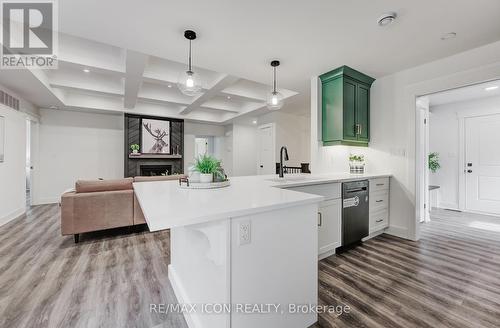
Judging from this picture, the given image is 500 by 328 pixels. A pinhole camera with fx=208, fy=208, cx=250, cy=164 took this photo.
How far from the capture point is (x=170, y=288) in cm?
193

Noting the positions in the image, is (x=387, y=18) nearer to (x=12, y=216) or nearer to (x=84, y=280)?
(x=84, y=280)

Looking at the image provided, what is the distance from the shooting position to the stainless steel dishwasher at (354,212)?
2604 mm

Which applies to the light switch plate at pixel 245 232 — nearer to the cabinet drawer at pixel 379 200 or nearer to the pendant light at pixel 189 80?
the pendant light at pixel 189 80

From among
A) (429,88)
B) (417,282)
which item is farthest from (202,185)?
(429,88)

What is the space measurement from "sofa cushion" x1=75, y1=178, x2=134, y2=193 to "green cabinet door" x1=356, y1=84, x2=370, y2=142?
12.6 ft

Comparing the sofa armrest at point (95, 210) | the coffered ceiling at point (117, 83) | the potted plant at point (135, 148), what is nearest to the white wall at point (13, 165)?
the coffered ceiling at point (117, 83)

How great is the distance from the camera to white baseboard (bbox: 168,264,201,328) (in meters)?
1.39

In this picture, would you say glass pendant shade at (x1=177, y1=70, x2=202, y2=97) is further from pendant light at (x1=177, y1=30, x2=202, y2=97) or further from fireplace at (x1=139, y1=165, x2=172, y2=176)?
fireplace at (x1=139, y1=165, x2=172, y2=176)

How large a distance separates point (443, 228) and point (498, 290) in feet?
6.45

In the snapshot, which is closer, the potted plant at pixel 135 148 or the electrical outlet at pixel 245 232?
the electrical outlet at pixel 245 232

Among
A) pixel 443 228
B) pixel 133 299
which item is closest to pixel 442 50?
pixel 443 228

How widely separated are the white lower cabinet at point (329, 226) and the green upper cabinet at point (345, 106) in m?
1.17

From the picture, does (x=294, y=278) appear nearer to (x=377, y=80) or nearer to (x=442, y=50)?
(x=442, y=50)

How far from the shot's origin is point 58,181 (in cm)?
582
